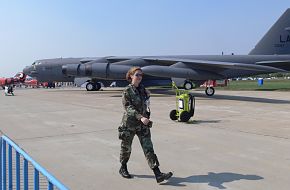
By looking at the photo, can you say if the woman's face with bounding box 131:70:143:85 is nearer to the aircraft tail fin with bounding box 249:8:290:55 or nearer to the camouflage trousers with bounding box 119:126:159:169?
the camouflage trousers with bounding box 119:126:159:169

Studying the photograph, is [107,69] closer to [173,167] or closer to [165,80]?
[165,80]

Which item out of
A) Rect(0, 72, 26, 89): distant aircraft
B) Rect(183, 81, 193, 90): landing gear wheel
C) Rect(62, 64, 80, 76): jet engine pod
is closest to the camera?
Rect(183, 81, 193, 90): landing gear wheel

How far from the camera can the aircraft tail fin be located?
28.7 meters

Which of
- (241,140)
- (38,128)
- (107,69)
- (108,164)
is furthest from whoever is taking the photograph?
(107,69)

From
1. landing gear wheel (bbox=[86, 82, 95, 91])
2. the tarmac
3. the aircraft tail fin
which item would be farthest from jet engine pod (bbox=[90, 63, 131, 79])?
the aircraft tail fin

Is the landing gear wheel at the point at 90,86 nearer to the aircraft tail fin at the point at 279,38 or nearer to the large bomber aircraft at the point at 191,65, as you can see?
the large bomber aircraft at the point at 191,65


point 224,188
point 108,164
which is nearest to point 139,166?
point 108,164

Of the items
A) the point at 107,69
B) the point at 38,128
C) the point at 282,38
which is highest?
the point at 282,38

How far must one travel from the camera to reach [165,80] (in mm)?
27828

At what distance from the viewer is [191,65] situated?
22703mm

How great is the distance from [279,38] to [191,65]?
10643 mm

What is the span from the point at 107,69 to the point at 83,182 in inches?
760

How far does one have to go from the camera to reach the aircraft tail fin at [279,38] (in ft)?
94.1

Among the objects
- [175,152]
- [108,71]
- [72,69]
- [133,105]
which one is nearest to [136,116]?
[133,105]
